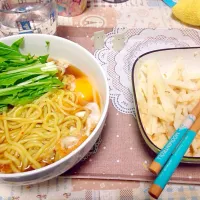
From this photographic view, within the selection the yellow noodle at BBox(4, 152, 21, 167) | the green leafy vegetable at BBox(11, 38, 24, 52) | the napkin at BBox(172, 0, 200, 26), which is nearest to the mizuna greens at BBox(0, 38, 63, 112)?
the green leafy vegetable at BBox(11, 38, 24, 52)

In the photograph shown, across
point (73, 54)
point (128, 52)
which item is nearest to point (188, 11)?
point (128, 52)

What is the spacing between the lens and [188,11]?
1.08 m

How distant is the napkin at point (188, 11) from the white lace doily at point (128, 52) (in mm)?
57

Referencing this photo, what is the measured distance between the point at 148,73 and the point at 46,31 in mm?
394

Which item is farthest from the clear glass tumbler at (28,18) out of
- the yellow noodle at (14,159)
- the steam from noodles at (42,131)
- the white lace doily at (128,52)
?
the yellow noodle at (14,159)

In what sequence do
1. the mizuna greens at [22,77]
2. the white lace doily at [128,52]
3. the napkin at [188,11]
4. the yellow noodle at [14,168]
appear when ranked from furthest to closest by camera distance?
the napkin at [188,11], the white lace doily at [128,52], the mizuna greens at [22,77], the yellow noodle at [14,168]

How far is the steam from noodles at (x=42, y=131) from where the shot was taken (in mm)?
662

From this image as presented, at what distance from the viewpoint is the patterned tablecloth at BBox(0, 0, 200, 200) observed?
27.4 inches

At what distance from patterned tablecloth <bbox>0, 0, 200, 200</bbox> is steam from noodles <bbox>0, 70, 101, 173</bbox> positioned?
8cm

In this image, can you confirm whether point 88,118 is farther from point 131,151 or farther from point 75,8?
point 75,8

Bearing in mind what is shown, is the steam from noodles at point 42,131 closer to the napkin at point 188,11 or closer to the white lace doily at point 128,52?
the white lace doily at point 128,52

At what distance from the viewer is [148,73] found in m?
0.85

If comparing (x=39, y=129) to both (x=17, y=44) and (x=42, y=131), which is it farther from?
(x=17, y=44)

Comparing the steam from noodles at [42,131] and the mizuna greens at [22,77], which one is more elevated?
the mizuna greens at [22,77]
